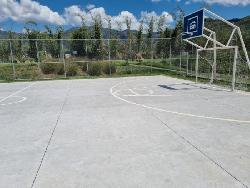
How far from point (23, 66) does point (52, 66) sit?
2.95 metres

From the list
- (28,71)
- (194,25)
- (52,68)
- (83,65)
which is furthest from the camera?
(83,65)

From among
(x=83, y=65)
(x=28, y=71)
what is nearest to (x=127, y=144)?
(x=83, y=65)

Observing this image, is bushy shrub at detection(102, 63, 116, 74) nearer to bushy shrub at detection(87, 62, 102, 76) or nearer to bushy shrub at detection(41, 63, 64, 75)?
bushy shrub at detection(87, 62, 102, 76)

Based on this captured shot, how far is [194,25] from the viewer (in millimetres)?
14102

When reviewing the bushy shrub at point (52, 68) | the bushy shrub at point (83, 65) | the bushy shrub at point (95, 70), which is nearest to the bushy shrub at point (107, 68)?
the bushy shrub at point (95, 70)

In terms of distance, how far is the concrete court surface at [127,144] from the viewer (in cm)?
397

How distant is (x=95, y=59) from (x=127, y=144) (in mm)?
17622

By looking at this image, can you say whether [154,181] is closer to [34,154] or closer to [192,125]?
[34,154]

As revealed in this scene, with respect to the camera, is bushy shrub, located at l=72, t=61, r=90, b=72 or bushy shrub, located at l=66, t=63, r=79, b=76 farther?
bushy shrub, located at l=72, t=61, r=90, b=72

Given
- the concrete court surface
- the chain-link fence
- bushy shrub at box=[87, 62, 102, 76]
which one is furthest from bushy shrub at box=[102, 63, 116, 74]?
the concrete court surface

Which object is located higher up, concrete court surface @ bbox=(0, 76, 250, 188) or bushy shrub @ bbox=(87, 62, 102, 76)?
bushy shrub @ bbox=(87, 62, 102, 76)

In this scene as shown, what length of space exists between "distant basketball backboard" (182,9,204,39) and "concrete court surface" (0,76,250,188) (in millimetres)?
5296

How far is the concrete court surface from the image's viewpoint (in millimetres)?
3975

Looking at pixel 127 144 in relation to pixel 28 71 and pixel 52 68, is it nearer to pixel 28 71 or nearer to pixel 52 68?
pixel 52 68
